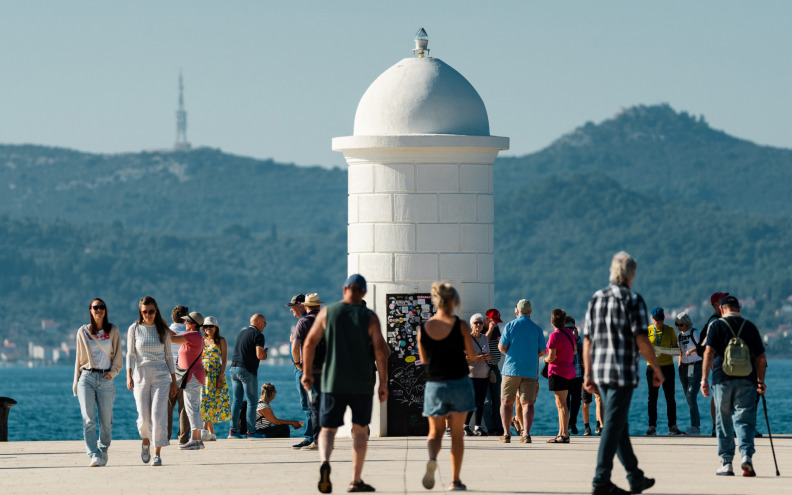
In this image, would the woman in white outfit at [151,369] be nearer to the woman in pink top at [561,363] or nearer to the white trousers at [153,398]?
the white trousers at [153,398]

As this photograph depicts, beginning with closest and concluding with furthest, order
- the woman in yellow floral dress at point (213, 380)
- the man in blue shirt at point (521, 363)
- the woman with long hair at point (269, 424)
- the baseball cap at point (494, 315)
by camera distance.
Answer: the man in blue shirt at point (521, 363) < the woman in yellow floral dress at point (213, 380) < the baseball cap at point (494, 315) < the woman with long hair at point (269, 424)

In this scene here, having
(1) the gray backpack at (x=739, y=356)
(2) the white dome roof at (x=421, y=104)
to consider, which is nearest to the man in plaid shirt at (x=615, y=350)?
(1) the gray backpack at (x=739, y=356)

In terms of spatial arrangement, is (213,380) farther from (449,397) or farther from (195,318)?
(449,397)

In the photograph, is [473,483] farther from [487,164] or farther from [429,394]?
[487,164]

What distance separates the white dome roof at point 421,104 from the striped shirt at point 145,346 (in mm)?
4692

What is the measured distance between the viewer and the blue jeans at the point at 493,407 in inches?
659

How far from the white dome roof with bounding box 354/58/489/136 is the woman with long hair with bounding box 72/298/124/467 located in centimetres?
490

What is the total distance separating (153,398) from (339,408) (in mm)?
2957

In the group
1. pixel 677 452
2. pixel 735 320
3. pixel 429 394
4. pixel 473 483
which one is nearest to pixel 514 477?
pixel 473 483

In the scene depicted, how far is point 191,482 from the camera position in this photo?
1209 cm

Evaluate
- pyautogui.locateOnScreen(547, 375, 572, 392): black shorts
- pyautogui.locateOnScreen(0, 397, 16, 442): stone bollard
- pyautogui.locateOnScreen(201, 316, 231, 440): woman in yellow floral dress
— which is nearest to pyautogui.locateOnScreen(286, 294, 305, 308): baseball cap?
pyautogui.locateOnScreen(201, 316, 231, 440): woman in yellow floral dress

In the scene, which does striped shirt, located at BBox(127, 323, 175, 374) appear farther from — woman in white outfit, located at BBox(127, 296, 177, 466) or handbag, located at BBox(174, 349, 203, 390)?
handbag, located at BBox(174, 349, 203, 390)

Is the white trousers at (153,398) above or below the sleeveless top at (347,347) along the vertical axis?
below

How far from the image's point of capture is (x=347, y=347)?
11172 mm
